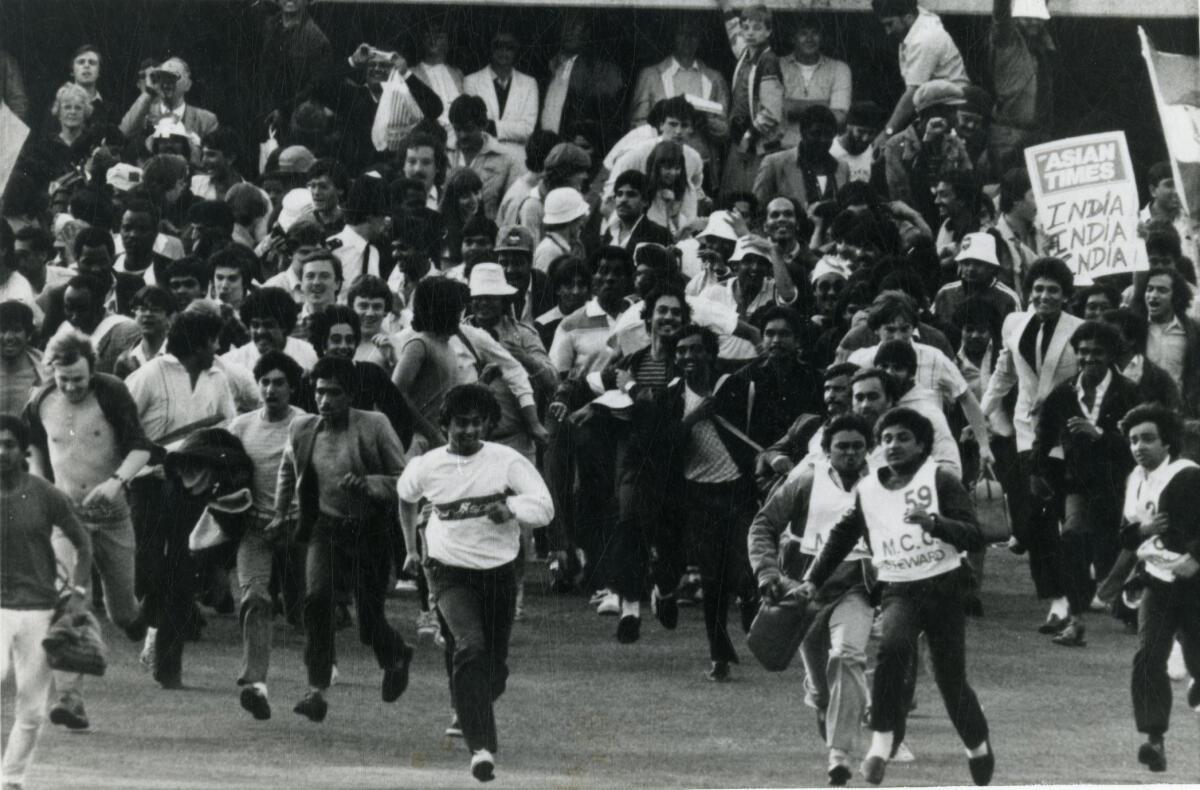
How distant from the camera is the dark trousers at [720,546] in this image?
11602 millimetres

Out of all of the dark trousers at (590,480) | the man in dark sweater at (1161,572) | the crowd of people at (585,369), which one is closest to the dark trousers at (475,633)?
the crowd of people at (585,369)

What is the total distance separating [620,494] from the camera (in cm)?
1221

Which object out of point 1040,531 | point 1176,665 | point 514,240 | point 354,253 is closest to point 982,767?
point 1176,665

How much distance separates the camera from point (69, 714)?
10.6m

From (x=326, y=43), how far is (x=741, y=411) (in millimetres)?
4170

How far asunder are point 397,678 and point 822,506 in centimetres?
201

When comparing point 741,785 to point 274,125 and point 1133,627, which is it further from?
point 274,125

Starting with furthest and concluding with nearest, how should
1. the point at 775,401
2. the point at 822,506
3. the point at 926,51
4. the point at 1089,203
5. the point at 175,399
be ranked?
1. the point at 926,51
2. the point at 1089,203
3. the point at 775,401
4. the point at 175,399
5. the point at 822,506

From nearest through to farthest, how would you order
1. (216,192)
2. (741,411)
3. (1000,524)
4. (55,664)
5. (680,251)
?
(55,664)
(1000,524)
(741,411)
(680,251)
(216,192)

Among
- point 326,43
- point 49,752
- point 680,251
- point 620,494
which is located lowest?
point 49,752

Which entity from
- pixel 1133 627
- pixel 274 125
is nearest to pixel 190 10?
pixel 274 125

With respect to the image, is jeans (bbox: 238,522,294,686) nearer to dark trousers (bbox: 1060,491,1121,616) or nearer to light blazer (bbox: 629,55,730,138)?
dark trousers (bbox: 1060,491,1121,616)

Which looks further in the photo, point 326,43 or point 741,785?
point 326,43

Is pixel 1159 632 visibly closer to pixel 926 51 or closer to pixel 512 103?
pixel 926 51
